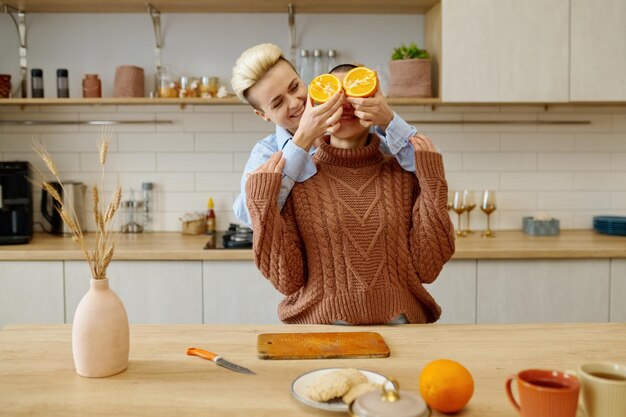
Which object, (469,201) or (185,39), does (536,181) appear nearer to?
(469,201)

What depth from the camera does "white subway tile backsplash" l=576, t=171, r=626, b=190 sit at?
3830 millimetres

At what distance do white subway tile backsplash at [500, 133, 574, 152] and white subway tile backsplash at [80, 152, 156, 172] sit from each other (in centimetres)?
201

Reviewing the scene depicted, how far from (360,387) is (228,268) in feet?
6.83

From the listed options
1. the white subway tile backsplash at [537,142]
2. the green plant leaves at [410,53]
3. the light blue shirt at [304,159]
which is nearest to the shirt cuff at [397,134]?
the light blue shirt at [304,159]

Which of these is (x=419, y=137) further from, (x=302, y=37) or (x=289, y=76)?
(x=302, y=37)

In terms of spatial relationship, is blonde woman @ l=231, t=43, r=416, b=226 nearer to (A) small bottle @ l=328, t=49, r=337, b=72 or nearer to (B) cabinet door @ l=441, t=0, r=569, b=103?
(B) cabinet door @ l=441, t=0, r=569, b=103

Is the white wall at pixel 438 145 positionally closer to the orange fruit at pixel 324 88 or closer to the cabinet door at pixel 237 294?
the cabinet door at pixel 237 294

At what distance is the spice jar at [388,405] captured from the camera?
3.39 feet

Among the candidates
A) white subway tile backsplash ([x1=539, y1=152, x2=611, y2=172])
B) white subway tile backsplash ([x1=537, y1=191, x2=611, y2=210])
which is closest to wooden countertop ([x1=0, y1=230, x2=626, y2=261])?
white subway tile backsplash ([x1=537, y1=191, x2=611, y2=210])

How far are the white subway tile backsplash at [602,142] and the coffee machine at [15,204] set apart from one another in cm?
302

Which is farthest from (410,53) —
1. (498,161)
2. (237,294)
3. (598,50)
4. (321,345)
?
(321,345)

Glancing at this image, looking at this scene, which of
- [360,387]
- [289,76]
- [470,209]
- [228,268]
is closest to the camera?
[360,387]

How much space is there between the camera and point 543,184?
3.83 m

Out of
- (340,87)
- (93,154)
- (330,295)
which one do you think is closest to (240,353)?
(330,295)
